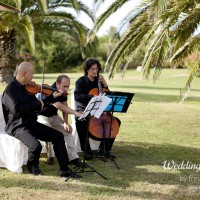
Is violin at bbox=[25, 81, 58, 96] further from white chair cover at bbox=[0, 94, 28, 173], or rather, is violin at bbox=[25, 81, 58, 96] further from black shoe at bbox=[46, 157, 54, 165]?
black shoe at bbox=[46, 157, 54, 165]

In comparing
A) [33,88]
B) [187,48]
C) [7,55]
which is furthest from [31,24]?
[33,88]

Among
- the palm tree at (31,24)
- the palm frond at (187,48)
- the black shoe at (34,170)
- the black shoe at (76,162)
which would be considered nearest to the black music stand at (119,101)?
the black shoe at (76,162)

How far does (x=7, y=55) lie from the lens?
18234 mm

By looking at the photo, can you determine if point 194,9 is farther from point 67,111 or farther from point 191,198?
point 191,198

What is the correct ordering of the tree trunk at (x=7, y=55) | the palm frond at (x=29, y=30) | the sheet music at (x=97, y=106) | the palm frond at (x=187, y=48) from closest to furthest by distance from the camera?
the sheet music at (x=97, y=106) < the palm frond at (x=187, y=48) < the palm frond at (x=29, y=30) < the tree trunk at (x=7, y=55)

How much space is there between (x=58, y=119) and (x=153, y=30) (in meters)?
2.38

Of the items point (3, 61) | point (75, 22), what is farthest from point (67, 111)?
point (3, 61)

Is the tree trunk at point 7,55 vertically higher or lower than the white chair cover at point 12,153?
higher

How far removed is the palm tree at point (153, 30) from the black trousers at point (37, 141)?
2.53 metres

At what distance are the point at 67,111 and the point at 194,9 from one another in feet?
11.6

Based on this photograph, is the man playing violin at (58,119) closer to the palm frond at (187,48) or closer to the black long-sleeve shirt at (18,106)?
the black long-sleeve shirt at (18,106)

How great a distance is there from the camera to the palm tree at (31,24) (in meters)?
14.2

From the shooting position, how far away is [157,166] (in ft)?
20.0

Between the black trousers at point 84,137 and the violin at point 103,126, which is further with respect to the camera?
the black trousers at point 84,137
